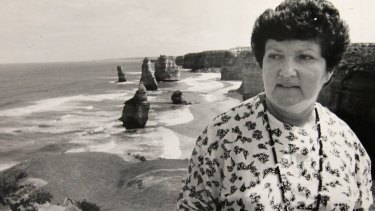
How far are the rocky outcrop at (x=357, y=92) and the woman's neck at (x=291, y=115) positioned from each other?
6331 mm

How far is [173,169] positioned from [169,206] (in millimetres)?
3042

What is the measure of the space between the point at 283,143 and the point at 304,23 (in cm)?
70

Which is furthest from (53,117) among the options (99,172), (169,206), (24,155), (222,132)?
(222,132)

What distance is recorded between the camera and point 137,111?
82.9 ft

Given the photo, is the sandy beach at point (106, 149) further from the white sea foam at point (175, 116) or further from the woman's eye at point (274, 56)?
the woman's eye at point (274, 56)

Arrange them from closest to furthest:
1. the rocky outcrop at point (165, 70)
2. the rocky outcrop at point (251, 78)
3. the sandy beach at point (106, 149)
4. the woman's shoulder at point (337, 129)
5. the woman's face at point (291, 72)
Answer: the woman's face at point (291, 72), the woman's shoulder at point (337, 129), the sandy beach at point (106, 149), the rocky outcrop at point (251, 78), the rocky outcrop at point (165, 70)

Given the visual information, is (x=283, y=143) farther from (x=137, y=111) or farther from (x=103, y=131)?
(x=103, y=131)

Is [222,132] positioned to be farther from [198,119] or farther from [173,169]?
[198,119]

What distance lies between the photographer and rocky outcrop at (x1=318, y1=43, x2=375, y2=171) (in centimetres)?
812

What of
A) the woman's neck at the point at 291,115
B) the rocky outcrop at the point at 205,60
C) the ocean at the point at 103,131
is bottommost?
the ocean at the point at 103,131

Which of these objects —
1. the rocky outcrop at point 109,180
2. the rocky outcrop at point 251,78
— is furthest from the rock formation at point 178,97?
the rocky outcrop at point 109,180

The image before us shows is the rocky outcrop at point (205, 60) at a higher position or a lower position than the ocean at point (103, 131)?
higher

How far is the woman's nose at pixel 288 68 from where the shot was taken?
7.33 feet

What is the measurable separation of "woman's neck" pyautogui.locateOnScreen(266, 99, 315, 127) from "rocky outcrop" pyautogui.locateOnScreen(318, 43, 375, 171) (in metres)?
6.33
